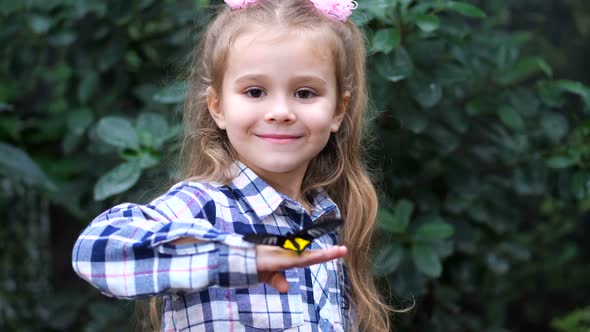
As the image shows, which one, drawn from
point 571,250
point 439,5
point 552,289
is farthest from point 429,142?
point 552,289

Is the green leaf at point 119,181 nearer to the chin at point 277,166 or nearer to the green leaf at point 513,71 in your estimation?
the chin at point 277,166

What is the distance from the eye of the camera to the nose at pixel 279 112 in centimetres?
169

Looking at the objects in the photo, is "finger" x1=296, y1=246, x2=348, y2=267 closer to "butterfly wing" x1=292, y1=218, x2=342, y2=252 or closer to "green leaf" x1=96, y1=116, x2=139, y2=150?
"butterfly wing" x1=292, y1=218, x2=342, y2=252

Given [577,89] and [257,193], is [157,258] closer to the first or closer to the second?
[257,193]

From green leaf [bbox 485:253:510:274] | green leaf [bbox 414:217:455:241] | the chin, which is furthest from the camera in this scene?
green leaf [bbox 485:253:510:274]

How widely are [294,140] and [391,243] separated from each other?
3.44 ft

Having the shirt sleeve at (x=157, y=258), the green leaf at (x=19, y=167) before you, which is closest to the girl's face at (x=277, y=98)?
the shirt sleeve at (x=157, y=258)

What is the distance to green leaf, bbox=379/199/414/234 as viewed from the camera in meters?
2.61

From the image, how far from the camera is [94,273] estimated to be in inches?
56.7

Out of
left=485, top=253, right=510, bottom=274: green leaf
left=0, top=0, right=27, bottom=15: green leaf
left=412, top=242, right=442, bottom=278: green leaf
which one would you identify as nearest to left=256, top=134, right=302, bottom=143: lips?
left=412, top=242, right=442, bottom=278: green leaf

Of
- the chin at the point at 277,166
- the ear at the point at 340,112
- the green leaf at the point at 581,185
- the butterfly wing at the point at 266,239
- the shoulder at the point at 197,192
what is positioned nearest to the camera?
the butterfly wing at the point at 266,239

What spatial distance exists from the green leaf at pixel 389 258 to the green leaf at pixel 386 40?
2.07 ft

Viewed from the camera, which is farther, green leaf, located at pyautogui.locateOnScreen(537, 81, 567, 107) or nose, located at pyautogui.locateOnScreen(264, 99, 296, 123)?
green leaf, located at pyautogui.locateOnScreen(537, 81, 567, 107)

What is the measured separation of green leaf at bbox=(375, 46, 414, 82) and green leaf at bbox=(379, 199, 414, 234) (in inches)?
15.5
